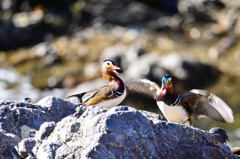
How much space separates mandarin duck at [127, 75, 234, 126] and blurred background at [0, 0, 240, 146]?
38.5 feet

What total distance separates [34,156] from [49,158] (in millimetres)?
281

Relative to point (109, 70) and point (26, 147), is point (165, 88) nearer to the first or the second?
point (109, 70)

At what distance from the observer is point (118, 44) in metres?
29.2

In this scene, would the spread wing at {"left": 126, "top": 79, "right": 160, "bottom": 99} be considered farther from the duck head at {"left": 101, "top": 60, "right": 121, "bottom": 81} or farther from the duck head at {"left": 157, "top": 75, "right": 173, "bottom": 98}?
the duck head at {"left": 101, "top": 60, "right": 121, "bottom": 81}

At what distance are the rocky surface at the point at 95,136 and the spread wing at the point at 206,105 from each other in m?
1.54

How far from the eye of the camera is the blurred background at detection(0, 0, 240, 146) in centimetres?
2483

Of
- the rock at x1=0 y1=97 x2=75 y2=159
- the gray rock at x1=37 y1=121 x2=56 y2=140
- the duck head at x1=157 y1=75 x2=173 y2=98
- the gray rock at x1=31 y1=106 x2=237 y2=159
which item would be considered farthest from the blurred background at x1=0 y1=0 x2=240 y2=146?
the gray rock at x1=37 y1=121 x2=56 y2=140

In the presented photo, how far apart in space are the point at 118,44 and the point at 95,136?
22.9m

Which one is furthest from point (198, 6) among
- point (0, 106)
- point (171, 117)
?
point (0, 106)

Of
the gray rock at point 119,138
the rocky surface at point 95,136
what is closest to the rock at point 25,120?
the rocky surface at point 95,136

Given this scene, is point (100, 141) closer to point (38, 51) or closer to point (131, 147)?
point (131, 147)

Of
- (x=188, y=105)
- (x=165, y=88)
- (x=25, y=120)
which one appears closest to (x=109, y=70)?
(x=165, y=88)

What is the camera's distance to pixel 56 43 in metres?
31.1

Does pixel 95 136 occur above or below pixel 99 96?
below
